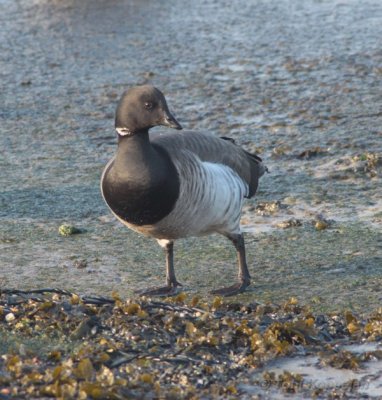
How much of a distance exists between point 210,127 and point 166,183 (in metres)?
4.02

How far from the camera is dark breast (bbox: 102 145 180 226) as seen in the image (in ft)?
21.3

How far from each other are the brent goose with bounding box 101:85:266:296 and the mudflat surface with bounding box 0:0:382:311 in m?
0.46

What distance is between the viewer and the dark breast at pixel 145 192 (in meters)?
6.48

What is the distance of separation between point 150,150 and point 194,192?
380 mm

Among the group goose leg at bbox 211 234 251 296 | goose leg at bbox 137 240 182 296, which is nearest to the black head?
goose leg at bbox 137 240 182 296

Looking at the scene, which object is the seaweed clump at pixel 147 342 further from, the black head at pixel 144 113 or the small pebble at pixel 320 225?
the small pebble at pixel 320 225

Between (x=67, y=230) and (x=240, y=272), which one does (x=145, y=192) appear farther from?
(x=67, y=230)

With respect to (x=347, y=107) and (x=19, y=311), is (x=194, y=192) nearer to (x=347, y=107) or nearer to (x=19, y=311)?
(x=19, y=311)

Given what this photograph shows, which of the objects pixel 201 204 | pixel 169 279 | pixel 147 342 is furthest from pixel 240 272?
pixel 147 342

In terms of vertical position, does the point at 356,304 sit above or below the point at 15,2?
below

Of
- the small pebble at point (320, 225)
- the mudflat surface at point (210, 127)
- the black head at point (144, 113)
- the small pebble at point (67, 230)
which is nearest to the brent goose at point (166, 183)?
the black head at point (144, 113)

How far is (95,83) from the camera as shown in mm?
12070

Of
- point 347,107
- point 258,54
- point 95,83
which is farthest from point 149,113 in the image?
point 258,54

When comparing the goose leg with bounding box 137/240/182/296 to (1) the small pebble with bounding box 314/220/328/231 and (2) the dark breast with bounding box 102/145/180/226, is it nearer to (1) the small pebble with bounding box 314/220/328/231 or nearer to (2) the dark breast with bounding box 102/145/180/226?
(2) the dark breast with bounding box 102/145/180/226
